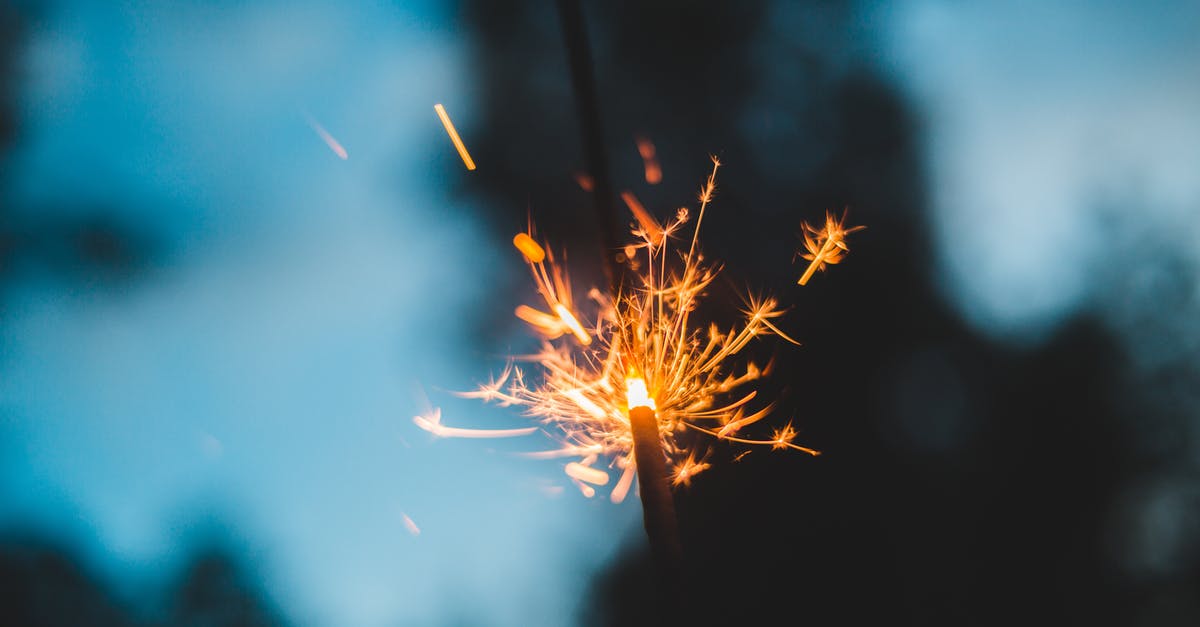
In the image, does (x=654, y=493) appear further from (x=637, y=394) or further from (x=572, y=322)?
(x=572, y=322)

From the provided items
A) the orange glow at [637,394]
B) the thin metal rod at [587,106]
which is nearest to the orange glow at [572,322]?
the orange glow at [637,394]

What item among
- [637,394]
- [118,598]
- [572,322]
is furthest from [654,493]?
[118,598]

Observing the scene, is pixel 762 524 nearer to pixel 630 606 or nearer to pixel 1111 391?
pixel 630 606

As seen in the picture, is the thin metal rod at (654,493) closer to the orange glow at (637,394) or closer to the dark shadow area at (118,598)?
the orange glow at (637,394)

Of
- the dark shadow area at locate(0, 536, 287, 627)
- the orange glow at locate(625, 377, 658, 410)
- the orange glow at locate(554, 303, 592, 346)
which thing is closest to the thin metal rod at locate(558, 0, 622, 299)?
the orange glow at locate(625, 377, 658, 410)

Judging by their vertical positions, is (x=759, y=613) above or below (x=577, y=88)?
above

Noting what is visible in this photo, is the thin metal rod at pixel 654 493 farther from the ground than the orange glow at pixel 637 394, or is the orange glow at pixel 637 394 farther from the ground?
the orange glow at pixel 637 394

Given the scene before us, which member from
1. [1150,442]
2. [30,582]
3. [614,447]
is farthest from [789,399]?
[30,582]

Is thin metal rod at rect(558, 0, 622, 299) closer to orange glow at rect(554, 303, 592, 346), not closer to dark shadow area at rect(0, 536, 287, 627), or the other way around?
orange glow at rect(554, 303, 592, 346)
